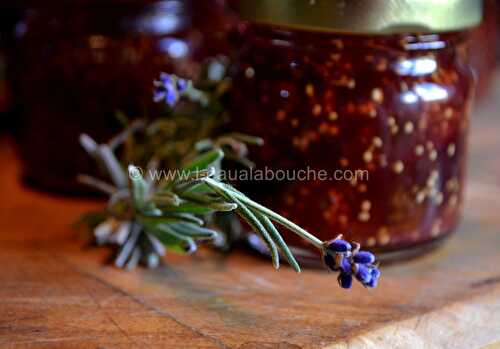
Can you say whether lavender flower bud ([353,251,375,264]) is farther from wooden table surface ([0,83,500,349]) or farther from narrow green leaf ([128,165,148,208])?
narrow green leaf ([128,165,148,208])

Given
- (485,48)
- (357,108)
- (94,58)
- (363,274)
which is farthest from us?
(485,48)

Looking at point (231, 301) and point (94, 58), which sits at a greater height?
point (94, 58)

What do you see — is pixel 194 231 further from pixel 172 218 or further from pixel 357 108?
pixel 357 108

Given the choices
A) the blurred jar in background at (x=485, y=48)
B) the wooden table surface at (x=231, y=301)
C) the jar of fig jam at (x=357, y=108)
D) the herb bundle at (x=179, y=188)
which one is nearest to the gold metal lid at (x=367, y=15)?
the jar of fig jam at (x=357, y=108)

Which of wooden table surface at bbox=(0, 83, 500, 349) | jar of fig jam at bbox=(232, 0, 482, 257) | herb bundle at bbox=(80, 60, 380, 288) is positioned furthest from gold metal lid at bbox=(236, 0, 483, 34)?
wooden table surface at bbox=(0, 83, 500, 349)

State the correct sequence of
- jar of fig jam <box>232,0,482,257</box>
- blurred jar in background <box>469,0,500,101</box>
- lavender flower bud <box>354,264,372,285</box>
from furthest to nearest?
blurred jar in background <box>469,0,500,101</box>
jar of fig jam <box>232,0,482,257</box>
lavender flower bud <box>354,264,372,285</box>

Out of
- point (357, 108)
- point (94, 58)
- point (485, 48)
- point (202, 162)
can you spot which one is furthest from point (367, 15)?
point (485, 48)
